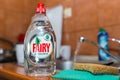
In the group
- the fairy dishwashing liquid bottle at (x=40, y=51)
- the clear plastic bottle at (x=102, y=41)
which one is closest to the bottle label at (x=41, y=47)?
the fairy dishwashing liquid bottle at (x=40, y=51)

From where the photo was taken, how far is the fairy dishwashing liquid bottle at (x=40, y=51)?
0.60 metres

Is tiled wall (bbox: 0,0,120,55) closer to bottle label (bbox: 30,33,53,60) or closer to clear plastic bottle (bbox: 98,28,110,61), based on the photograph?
clear plastic bottle (bbox: 98,28,110,61)

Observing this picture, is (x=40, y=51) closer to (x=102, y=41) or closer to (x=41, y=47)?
(x=41, y=47)

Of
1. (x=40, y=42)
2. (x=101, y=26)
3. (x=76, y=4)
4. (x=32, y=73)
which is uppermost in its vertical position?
(x=76, y=4)

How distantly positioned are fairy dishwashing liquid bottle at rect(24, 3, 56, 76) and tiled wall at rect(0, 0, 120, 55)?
51 cm

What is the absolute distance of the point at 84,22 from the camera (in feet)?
4.00

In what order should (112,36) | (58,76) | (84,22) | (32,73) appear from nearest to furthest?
(58,76)
(32,73)
(112,36)
(84,22)

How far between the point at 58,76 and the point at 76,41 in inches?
31.1

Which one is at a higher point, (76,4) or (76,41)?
(76,4)

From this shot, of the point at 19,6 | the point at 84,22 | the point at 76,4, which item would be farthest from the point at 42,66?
the point at 19,6

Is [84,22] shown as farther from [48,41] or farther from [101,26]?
[48,41]

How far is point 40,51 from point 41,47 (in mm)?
13

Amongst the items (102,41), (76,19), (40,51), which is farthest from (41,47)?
(76,19)

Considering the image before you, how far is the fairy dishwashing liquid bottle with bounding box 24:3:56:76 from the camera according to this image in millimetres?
604
